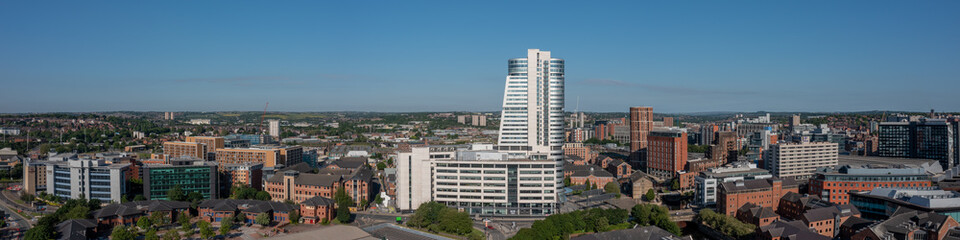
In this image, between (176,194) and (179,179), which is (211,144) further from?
(176,194)

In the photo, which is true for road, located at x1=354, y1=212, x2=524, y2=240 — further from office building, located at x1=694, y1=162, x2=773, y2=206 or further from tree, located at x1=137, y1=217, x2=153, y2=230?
office building, located at x1=694, y1=162, x2=773, y2=206

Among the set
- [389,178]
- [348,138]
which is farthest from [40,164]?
[348,138]

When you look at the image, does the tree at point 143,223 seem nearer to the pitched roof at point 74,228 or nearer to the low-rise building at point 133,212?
the low-rise building at point 133,212

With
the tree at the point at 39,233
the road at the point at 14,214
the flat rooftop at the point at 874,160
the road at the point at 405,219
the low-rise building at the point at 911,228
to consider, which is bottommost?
the road at the point at 405,219

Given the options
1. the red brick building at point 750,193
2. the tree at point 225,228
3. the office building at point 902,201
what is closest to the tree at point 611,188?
the red brick building at point 750,193

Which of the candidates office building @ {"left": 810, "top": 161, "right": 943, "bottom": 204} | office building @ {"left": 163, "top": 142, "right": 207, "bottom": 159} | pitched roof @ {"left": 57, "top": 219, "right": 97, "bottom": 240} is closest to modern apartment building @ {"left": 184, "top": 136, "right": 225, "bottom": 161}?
office building @ {"left": 163, "top": 142, "right": 207, "bottom": 159}

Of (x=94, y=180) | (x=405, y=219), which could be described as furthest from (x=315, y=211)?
(x=94, y=180)

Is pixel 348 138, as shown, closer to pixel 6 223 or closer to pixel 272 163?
pixel 272 163
